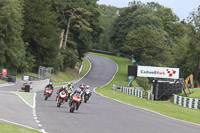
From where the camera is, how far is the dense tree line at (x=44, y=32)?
210 feet

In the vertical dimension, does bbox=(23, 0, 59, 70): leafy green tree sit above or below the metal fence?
above

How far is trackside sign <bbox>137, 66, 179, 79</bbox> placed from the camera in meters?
45.0

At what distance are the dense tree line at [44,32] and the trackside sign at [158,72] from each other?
24965mm

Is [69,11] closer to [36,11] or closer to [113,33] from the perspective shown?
[36,11]

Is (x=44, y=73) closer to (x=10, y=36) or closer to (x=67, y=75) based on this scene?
(x=10, y=36)

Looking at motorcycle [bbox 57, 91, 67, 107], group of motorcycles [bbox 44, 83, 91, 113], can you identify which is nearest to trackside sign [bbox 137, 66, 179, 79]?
group of motorcycles [bbox 44, 83, 91, 113]

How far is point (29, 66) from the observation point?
7138cm

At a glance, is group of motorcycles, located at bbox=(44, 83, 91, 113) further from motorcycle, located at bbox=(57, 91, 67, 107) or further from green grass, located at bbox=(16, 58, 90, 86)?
green grass, located at bbox=(16, 58, 90, 86)

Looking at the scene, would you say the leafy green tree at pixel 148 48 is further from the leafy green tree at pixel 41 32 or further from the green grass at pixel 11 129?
the green grass at pixel 11 129

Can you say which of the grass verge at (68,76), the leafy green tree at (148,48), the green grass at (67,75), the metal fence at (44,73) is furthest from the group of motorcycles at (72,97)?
the leafy green tree at (148,48)

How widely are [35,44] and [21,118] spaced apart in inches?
2422

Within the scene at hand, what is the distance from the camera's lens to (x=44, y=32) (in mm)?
74500

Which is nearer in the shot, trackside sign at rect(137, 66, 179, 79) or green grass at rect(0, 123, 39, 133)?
green grass at rect(0, 123, 39, 133)

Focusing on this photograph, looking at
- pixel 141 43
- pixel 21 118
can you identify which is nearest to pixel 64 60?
pixel 141 43
